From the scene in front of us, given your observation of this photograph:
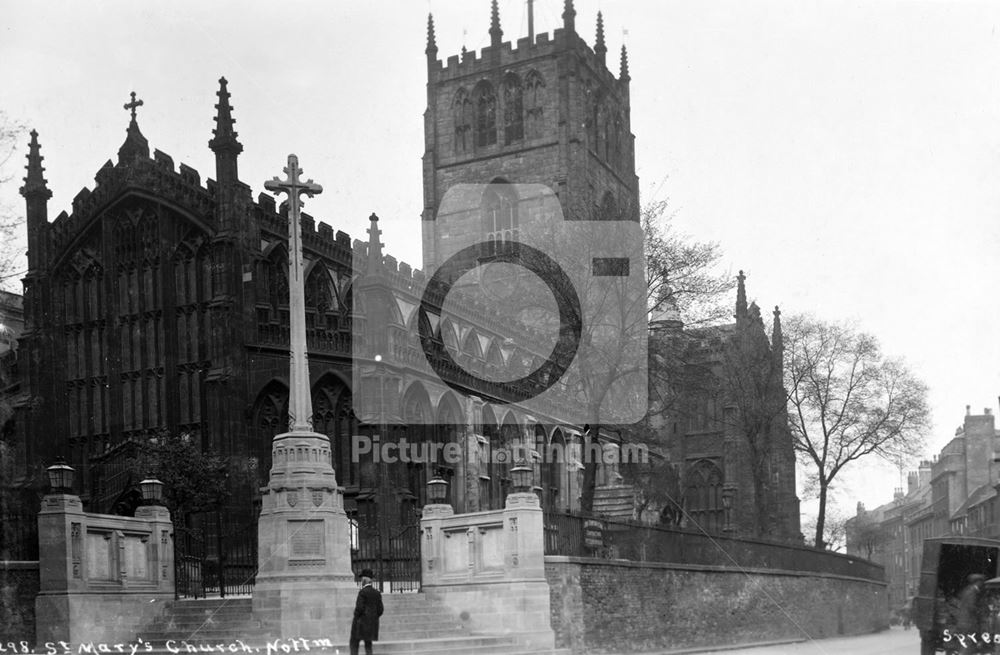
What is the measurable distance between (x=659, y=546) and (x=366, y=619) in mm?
12000

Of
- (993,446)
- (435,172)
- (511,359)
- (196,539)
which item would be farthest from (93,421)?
(993,446)

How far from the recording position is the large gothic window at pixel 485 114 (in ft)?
247

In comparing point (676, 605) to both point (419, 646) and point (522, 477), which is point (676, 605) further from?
point (419, 646)

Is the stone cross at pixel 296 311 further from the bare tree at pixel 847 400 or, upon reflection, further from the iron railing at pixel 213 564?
the bare tree at pixel 847 400

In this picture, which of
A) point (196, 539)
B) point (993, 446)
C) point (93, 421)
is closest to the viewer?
point (196, 539)

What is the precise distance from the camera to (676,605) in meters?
30.6

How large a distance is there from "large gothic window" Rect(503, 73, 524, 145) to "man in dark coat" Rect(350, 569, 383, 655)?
185 ft

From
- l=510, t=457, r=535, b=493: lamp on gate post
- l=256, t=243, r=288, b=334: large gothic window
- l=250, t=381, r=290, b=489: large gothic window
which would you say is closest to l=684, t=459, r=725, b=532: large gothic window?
l=256, t=243, r=288, b=334: large gothic window

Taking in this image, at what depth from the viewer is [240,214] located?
39812mm

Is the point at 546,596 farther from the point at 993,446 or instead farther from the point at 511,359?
the point at 993,446

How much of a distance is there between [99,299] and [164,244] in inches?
124

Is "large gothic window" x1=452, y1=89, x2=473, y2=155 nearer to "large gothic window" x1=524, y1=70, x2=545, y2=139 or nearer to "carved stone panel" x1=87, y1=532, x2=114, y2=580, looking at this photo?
"large gothic window" x1=524, y1=70, x2=545, y2=139

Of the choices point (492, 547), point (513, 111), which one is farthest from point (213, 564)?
point (513, 111)

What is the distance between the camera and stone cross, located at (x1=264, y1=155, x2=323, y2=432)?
21.7 m
